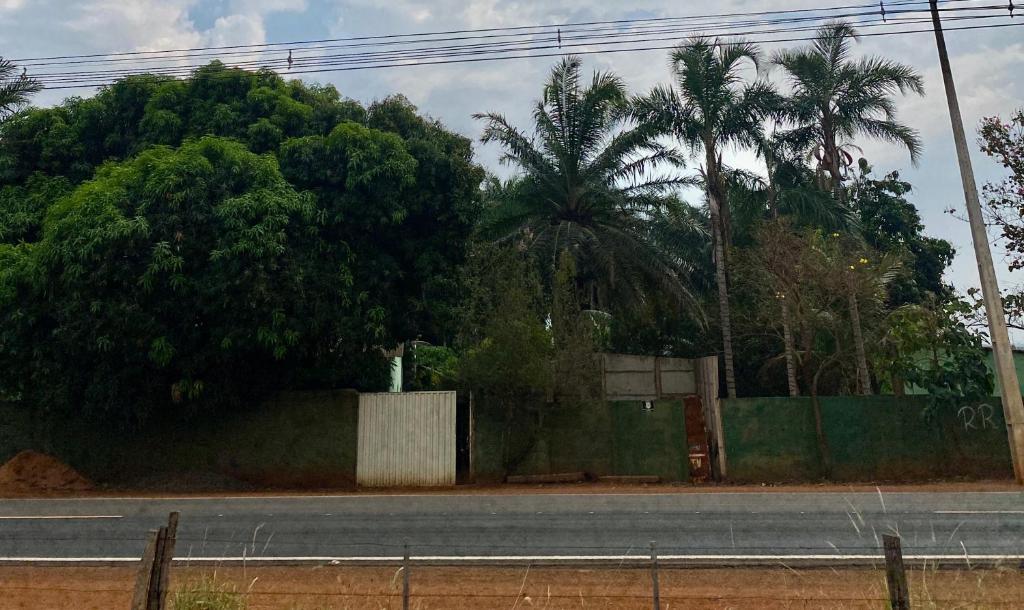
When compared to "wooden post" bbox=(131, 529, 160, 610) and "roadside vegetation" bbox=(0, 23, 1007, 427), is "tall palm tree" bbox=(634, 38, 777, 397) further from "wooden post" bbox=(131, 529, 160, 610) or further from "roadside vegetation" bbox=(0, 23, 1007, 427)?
"wooden post" bbox=(131, 529, 160, 610)

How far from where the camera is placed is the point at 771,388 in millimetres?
23875

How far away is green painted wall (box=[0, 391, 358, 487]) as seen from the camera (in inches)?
683

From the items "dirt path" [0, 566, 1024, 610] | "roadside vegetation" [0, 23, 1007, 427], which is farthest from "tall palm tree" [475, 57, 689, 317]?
"dirt path" [0, 566, 1024, 610]

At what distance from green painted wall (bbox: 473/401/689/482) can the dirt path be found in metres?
9.48

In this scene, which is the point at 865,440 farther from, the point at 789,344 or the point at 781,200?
the point at 781,200

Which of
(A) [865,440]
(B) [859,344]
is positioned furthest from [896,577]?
(B) [859,344]

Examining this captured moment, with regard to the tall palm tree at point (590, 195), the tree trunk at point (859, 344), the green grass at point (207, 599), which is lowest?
the green grass at point (207, 599)

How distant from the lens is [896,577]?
15.1 feet

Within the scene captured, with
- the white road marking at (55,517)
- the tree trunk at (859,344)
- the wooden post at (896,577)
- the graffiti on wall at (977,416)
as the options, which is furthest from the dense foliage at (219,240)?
the wooden post at (896,577)

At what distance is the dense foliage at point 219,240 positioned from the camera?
14.8 metres

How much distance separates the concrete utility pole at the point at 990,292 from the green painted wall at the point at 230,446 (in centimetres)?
1359

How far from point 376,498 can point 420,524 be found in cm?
391

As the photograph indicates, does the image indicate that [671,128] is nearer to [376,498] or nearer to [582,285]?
[582,285]

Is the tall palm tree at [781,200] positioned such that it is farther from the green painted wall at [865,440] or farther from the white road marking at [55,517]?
the white road marking at [55,517]
